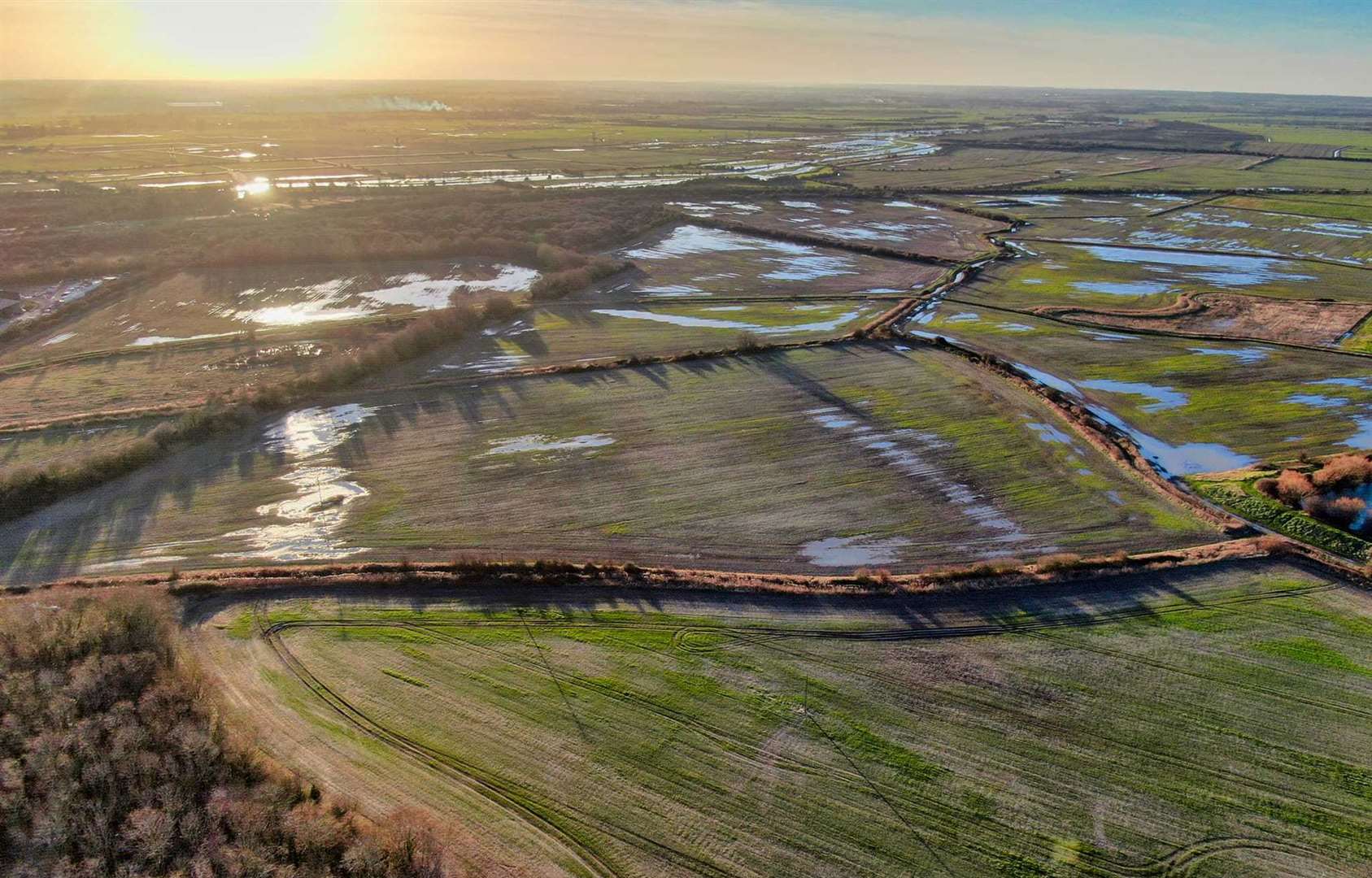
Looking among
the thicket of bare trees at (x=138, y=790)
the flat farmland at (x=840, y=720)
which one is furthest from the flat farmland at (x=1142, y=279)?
the thicket of bare trees at (x=138, y=790)

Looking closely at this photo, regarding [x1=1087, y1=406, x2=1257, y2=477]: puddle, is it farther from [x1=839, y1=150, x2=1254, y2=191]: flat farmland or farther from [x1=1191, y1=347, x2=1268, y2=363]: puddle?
[x1=839, y1=150, x2=1254, y2=191]: flat farmland

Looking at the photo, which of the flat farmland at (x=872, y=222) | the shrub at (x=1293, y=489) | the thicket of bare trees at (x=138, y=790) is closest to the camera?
the thicket of bare trees at (x=138, y=790)

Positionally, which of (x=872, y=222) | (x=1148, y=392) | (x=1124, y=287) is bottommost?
(x=1148, y=392)

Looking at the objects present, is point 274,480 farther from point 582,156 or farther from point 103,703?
point 582,156

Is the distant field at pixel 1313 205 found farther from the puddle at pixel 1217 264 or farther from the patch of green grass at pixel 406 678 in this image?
the patch of green grass at pixel 406 678

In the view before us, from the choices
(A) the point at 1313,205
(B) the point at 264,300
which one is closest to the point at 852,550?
(B) the point at 264,300

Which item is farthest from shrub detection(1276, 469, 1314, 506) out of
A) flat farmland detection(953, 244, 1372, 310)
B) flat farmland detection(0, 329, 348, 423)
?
flat farmland detection(0, 329, 348, 423)

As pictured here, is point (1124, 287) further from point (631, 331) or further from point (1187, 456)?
point (631, 331)
